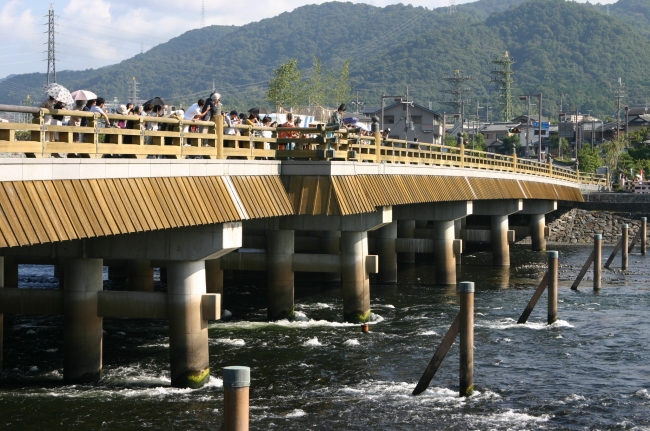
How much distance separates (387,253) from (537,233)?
21980 mm

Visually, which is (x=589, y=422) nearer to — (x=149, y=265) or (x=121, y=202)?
(x=121, y=202)

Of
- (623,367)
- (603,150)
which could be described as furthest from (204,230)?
(603,150)

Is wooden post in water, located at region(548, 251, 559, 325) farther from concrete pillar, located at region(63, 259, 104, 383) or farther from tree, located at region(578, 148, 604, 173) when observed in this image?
tree, located at region(578, 148, 604, 173)

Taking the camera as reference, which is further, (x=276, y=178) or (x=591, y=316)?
(x=591, y=316)

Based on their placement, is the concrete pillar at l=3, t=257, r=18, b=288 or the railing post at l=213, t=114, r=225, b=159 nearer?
the railing post at l=213, t=114, r=225, b=159

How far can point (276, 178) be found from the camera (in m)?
26.5

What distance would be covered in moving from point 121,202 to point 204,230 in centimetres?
373

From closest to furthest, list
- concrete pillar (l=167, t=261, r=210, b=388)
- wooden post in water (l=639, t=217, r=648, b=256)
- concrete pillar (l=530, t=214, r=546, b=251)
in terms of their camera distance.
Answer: concrete pillar (l=167, t=261, r=210, b=388) < wooden post in water (l=639, t=217, r=648, b=256) < concrete pillar (l=530, t=214, r=546, b=251)

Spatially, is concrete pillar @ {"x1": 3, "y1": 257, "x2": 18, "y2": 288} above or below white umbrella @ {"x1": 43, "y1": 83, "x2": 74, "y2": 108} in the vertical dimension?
below

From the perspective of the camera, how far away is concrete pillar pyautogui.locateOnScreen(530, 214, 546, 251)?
6131 cm

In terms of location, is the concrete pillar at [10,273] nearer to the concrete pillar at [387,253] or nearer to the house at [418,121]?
the concrete pillar at [387,253]

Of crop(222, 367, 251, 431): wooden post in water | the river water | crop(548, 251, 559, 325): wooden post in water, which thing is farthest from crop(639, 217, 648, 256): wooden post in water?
crop(222, 367, 251, 431): wooden post in water

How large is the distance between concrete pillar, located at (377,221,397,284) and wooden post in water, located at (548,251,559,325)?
11901 millimetres

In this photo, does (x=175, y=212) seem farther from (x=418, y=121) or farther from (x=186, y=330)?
(x=418, y=121)
